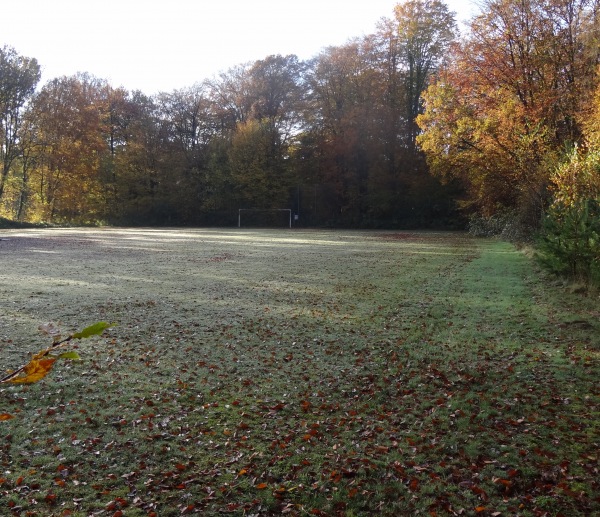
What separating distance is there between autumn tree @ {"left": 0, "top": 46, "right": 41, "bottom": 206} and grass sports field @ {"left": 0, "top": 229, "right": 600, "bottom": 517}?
3560 centimetres

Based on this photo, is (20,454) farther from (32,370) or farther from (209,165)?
(209,165)

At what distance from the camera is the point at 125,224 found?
5222cm

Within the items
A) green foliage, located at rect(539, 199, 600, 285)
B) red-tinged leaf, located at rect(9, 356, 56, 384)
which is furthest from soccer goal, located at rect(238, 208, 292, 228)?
red-tinged leaf, located at rect(9, 356, 56, 384)

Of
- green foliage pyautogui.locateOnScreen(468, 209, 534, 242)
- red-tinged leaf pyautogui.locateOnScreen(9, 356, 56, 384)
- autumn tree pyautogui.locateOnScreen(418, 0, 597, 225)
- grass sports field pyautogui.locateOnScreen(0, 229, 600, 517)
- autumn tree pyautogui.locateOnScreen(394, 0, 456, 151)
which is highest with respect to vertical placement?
autumn tree pyautogui.locateOnScreen(394, 0, 456, 151)

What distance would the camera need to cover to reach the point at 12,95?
3956 centimetres

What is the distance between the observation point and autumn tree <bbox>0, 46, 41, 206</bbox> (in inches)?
1523

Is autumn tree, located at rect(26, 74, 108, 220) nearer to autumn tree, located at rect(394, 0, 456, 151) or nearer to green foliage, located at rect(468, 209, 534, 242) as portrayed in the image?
autumn tree, located at rect(394, 0, 456, 151)

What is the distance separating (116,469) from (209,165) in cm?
4975

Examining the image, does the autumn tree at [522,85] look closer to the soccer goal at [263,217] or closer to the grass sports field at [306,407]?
the grass sports field at [306,407]

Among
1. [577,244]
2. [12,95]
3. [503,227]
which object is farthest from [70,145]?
[577,244]

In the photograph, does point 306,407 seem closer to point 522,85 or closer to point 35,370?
point 35,370

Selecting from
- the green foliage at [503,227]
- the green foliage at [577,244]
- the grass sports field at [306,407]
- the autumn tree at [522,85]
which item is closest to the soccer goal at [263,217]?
the green foliage at [503,227]

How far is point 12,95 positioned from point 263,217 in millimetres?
24043

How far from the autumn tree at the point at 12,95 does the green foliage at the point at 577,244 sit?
40.9m
